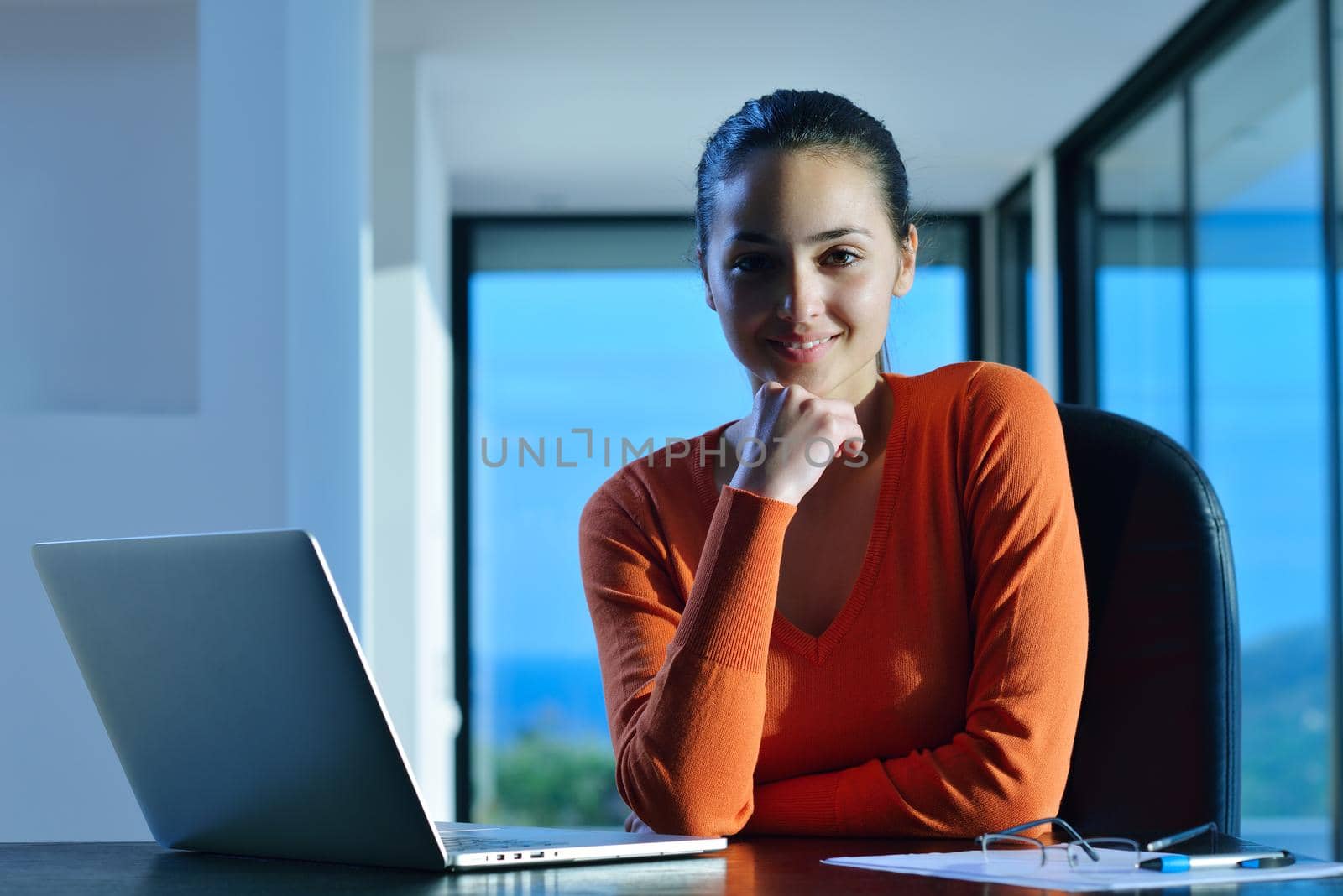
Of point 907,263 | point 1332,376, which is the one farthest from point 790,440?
point 1332,376

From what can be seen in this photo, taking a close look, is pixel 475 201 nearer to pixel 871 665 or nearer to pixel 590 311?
pixel 590 311

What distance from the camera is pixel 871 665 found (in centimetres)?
137

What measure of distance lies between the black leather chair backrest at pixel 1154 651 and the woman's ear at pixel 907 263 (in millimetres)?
349

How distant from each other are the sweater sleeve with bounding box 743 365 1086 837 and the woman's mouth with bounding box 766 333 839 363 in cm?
19

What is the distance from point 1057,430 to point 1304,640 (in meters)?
2.85

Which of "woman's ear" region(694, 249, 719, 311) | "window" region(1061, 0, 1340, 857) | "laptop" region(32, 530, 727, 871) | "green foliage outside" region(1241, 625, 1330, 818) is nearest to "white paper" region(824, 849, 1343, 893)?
"laptop" region(32, 530, 727, 871)

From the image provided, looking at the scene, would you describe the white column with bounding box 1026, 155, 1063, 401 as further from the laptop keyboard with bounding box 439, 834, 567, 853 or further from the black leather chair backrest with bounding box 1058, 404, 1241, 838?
the laptop keyboard with bounding box 439, 834, 567, 853

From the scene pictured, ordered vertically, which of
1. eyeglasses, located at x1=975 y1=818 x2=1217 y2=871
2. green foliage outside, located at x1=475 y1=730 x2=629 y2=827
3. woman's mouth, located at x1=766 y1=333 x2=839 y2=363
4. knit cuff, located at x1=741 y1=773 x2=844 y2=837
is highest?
woman's mouth, located at x1=766 y1=333 x2=839 y2=363

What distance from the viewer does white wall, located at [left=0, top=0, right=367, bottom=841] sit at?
2385mm

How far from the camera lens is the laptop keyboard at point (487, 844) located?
93 centimetres

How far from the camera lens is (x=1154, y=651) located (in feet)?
4.19

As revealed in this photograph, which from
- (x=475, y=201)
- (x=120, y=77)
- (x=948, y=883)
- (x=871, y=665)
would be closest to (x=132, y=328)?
(x=120, y=77)

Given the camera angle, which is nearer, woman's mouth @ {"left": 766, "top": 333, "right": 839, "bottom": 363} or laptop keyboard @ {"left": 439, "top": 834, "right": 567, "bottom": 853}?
laptop keyboard @ {"left": 439, "top": 834, "right": 567, "bottom": 853}

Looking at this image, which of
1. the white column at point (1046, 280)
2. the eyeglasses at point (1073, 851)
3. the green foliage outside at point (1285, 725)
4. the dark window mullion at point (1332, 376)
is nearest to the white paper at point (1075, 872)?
the eyeglasses at point (1073, 851)
